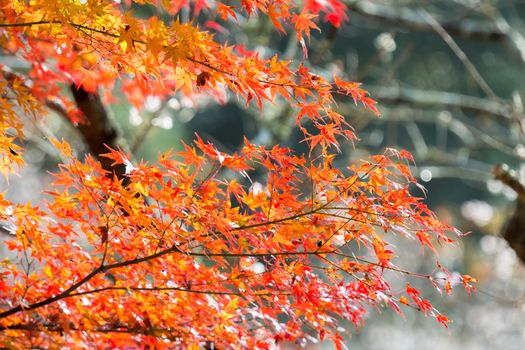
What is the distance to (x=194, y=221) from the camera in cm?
161

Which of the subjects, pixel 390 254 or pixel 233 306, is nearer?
pixel 390 254

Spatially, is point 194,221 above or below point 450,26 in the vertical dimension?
below

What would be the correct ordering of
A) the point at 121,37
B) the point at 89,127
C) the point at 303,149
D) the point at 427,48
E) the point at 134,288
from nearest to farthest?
1. the point at 121,37
2. the point at 134,288
3. the point at 89,127
4. the point at 303,149
5. the point at 427,48

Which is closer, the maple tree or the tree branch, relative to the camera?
the maple tree

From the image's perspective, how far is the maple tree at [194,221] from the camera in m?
1.58

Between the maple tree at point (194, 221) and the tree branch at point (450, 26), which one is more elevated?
the tree branch at point (450, 26)

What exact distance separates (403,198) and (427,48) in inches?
503

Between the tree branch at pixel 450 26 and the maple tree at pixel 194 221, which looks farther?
the tree branch at pixel 450 26

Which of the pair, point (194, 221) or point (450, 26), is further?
point (450, 26)

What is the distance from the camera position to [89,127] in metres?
2.76

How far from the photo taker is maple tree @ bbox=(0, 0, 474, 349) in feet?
5.18

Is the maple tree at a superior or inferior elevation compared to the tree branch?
inferior

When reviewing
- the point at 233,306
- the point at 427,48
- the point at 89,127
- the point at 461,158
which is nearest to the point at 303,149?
the point at 427,48

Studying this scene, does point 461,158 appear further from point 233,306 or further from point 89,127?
point 233,306
